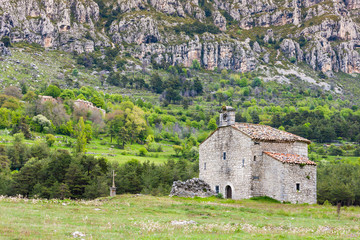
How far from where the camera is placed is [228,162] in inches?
1813

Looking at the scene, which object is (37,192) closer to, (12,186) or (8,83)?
(12,186)

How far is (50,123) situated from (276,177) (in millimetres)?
104539

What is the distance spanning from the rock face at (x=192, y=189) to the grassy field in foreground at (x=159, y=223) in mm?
11131

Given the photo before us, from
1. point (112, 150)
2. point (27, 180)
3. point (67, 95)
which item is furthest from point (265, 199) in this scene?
point (67, 95)

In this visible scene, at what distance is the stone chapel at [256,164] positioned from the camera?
41.7 metres

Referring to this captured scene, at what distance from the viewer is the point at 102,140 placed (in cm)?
13650

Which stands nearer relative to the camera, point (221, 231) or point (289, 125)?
point (221, 231)

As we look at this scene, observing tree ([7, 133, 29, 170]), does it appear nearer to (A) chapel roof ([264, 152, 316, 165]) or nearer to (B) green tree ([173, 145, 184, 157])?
(B) green tree ([173, 145, 184, 157])

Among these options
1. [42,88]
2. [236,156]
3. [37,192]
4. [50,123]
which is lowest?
[37,192]

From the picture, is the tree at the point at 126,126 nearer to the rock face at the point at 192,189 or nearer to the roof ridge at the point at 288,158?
the rock face at the point at 192,189

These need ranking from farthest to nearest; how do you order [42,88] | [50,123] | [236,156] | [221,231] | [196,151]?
[42,88] < [50,123] < [196,151] < [236,156] < [221,231]

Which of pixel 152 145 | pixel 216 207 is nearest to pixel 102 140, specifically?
pixel 152 145

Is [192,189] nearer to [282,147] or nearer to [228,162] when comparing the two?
[228,162]

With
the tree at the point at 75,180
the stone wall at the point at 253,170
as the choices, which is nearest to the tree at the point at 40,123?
the tree at the point at 75,180
